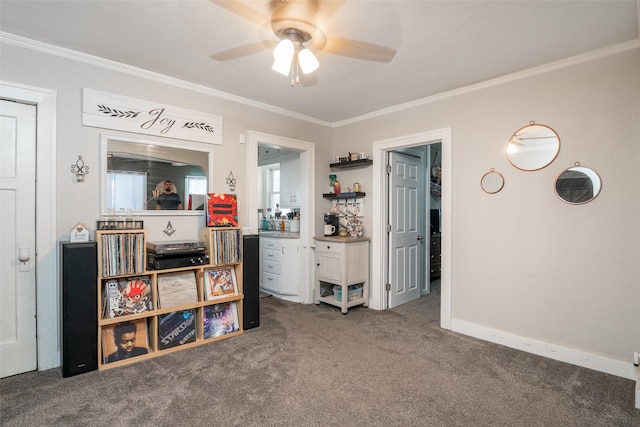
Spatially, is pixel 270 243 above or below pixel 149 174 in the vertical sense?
below

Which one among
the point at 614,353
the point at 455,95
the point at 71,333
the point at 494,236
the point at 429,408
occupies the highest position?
the point at 455,95

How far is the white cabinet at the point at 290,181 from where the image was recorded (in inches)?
199

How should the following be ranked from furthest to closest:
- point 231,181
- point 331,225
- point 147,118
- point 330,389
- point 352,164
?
1. point 331,225
2. point 352,164
3. point 231,181
4. point 147,118
5. point 330,389

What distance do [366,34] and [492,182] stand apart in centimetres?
183

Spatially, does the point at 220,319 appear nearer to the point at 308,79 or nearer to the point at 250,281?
the point at 250,281

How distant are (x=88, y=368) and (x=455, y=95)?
13.4 ft

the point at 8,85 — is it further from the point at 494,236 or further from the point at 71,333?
the point at 494,236

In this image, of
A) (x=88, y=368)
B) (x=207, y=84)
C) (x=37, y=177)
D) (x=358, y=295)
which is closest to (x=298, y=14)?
(x=207, y=84)

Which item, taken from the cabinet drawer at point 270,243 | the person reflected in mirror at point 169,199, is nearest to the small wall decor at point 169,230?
the person reflected in mirror at point 169,199

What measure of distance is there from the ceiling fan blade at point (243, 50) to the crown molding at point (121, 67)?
70cm

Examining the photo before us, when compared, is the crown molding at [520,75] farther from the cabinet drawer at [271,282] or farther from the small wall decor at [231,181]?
the cabinet drawer at [271,282]

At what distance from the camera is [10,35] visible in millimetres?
2367

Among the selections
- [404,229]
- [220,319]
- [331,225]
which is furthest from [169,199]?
[404,229]

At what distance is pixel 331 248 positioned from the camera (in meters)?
4.08
